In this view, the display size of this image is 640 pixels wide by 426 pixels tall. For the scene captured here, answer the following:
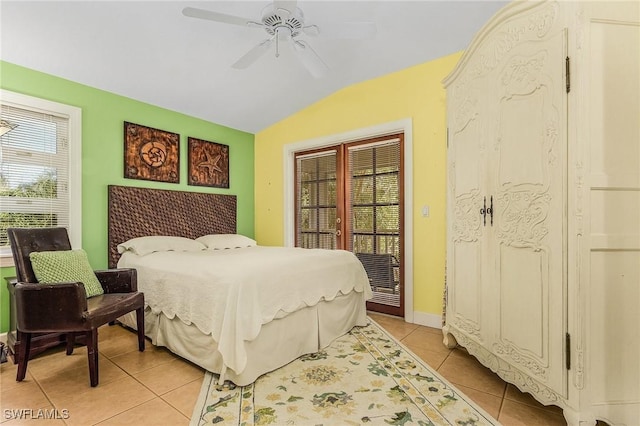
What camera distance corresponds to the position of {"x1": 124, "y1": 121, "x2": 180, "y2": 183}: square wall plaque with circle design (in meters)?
3.41

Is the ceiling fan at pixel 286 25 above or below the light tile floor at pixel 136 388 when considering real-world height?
above

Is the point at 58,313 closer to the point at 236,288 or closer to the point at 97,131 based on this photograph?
the point at 236,288

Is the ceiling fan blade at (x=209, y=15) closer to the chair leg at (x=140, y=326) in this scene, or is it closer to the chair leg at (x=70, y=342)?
the chair leg at (x=140, y=326)

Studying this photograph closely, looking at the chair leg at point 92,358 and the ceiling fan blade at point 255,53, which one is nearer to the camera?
the chair leg at point 92,358

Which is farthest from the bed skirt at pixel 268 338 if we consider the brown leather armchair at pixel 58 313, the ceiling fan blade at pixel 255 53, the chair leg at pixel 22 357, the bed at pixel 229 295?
the ceiling fan blade at pixel 255 53

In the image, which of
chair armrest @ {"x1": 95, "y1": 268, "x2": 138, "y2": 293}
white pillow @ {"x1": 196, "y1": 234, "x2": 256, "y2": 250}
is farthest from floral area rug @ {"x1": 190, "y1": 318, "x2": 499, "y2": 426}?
white pillow @ {"x1": 196, "y1": 234, "x2": 256, "y2": 250}

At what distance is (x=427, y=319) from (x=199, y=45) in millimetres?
3308

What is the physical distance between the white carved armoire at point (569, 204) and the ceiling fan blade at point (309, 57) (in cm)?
119

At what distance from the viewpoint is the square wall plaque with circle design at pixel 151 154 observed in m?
3.41

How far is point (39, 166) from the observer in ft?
9.41

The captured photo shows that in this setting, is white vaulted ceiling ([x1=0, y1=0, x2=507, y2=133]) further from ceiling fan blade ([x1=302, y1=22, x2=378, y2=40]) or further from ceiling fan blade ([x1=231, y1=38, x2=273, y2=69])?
ceiling fan blade ([x1=231, y1=38, x2=273, y2=69])

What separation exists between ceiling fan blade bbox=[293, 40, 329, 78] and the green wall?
2.06 m

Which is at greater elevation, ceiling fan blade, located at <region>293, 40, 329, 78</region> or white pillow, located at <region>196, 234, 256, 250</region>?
ceiling fan blade, located at <region>293, 40, 329, 78</region>

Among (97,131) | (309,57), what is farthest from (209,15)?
(97,131)
